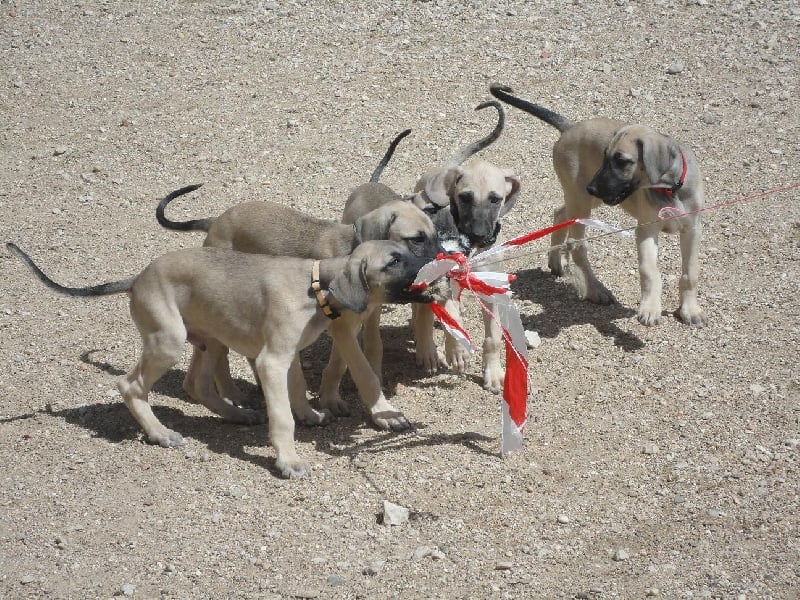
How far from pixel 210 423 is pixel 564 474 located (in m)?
2.51

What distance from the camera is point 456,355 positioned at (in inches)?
322

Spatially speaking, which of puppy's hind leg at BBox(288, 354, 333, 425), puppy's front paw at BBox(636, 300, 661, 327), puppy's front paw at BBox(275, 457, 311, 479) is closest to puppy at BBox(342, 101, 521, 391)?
puppy's hind leg at BBox(288, 354, 333, 425)

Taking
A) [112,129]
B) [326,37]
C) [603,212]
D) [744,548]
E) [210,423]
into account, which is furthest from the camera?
[326,37]

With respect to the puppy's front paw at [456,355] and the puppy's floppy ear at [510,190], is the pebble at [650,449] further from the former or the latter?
the puppy's floppy ear at [510,190]

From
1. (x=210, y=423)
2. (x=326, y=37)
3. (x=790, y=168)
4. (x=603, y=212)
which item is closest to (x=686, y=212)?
(x=603, y=212)

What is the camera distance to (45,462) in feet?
22.5

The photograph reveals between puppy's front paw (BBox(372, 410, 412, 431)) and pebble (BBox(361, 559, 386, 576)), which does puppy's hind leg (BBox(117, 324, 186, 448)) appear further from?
pebble (BBox(361, 559, 386, 576))

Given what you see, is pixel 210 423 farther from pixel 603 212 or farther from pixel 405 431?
pixel 603 212

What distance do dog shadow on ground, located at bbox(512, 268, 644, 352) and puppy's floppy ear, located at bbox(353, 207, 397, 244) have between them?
6.42 feet

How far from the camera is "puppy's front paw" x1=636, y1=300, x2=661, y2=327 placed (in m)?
8.51

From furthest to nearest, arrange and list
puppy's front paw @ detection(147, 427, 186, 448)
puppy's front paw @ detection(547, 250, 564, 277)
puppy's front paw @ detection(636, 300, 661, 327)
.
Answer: puppy's front paw @ detection(547, 250, 564, 277) → puppy's front paw @ detection(636, 300, 661, 327) → puppy's front paw @ detection(147, 427, 186, 448)

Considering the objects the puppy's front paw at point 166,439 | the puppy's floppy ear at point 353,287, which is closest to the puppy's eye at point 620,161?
the puppy's floppy ear at point 353,287

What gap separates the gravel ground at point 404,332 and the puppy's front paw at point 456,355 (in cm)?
14

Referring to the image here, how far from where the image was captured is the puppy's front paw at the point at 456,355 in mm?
8164
